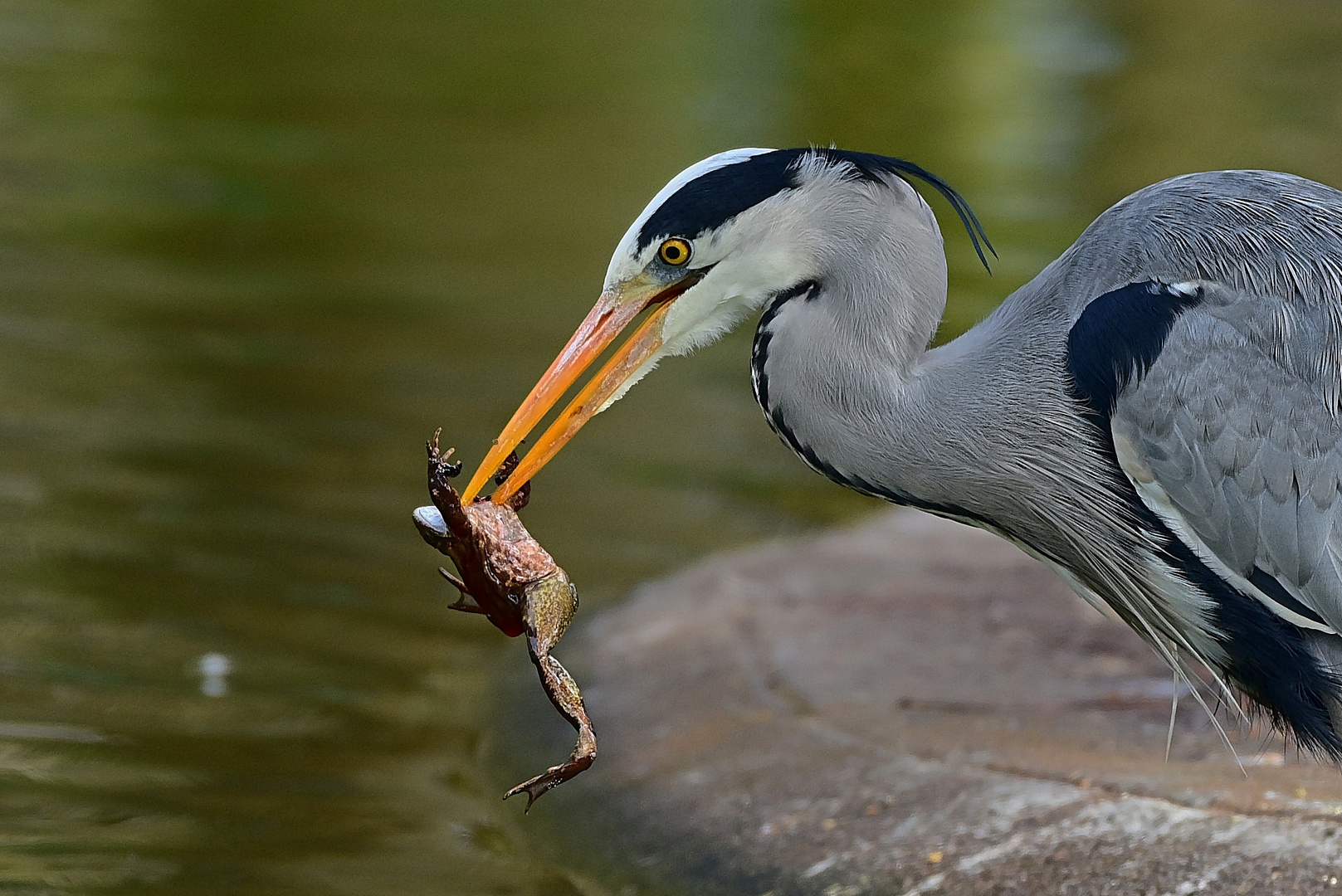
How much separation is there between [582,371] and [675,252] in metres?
0.31

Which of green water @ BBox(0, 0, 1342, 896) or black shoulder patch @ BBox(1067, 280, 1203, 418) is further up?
green water @ BBox(0, 0, 1342, 896)

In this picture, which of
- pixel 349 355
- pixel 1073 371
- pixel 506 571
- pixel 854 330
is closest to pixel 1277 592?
pixel 1073 371

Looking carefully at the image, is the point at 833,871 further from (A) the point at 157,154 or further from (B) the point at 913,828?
(A) the point at 157,154

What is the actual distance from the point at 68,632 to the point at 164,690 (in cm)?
50

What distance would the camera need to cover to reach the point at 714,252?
3.66 meters

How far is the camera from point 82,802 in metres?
4.89

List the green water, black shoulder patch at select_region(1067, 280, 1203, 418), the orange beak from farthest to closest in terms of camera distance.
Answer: the green water
the orange beak
black shoulder patch at select_region(1067, 280, 1203, 418)

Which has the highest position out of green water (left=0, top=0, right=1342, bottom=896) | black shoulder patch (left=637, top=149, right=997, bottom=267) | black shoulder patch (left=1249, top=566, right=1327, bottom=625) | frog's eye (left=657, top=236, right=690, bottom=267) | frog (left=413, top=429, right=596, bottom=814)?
green water (left=0, top=0, right=1342, bottom=896)

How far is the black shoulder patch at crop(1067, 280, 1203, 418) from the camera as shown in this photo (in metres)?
3.60

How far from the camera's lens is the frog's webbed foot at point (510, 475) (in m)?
3.75

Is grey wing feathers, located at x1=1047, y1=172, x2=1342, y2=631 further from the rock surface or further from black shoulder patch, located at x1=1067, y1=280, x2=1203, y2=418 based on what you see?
the rock surface

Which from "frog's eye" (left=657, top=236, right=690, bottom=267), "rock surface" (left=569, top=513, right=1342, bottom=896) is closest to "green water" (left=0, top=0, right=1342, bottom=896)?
"rock surface" (left=569, top=513, right=1342, bottom=896)

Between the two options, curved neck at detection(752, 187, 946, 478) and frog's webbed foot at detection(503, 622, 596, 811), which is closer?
frog's webbed foot at detection(503, 622, 596, 811)

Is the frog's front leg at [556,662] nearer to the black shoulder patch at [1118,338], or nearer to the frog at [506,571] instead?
the frog at [506,571]
